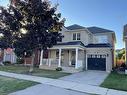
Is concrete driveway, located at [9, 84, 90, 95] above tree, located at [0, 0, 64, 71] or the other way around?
the other way around

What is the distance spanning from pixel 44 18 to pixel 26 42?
356 cm

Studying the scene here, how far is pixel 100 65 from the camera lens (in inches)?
1016

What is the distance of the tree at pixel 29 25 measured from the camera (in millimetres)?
19500

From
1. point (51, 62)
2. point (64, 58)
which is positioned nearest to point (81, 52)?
point (64, 58)

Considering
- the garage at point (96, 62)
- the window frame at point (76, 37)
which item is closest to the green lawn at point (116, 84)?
the garage at point (96, 62)

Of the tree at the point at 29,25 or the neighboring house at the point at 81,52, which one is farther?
the neighboring house at the point at 81,52

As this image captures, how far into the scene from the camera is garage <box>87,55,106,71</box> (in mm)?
25655

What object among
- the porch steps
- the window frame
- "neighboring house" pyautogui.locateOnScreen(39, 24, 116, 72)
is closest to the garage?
"neighboring house" pyautogui.locateOnScreen(39, 24, 116, 72)

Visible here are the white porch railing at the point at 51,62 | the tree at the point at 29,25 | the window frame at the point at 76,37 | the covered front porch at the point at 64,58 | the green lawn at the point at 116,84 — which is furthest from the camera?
the window frame at the point at 76,37

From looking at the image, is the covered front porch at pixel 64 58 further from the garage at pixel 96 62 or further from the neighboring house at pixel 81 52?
the garage at pixel 96 62

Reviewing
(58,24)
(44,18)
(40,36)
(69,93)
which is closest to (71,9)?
(58,24)

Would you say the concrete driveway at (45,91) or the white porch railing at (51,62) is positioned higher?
the white porch railing at (51,62)

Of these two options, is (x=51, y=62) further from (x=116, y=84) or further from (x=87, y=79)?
(x=116, y=84)

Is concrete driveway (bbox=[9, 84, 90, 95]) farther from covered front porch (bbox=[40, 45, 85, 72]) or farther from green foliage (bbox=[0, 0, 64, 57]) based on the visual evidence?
covered front porch (bbox=[40, 45, 85, 72])
